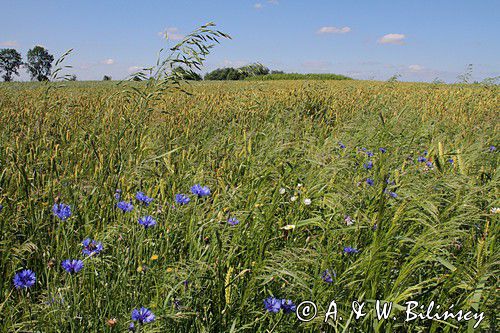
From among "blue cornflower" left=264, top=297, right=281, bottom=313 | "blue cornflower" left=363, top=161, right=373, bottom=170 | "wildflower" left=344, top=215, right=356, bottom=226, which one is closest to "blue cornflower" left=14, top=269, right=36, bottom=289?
"blue cornflower" left=264, top=297, right=281, bottom=313

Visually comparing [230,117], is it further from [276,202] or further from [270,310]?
[270,310]

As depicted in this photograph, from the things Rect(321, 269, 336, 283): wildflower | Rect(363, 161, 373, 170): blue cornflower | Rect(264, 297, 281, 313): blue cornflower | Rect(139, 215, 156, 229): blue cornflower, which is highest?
Rect(363, 161, 373, 170): blue cornflower

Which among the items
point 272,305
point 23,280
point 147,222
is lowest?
point 272,305

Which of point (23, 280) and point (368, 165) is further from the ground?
point (368, 165)

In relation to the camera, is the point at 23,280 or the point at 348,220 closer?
the point at 23,280

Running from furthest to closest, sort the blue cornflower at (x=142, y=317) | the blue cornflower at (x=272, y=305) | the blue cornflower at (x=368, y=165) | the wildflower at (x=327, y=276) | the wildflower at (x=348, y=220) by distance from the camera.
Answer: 1. the blue cornflower at (x=368, y=165)
2. the wildflower at (x=348, y=220)
3. the wildflower at (x=327, y=276)
4. the blue cornflower at (x=272, y=305)
5. the blue cornflower at (x=142, y=317)

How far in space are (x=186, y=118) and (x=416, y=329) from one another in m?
3.30

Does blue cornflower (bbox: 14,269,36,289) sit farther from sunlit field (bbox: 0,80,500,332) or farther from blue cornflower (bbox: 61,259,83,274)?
blue cornflower (bbox: 61,259,83,274)

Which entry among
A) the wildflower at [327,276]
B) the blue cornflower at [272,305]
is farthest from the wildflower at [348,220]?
the blue cornflower at [272,305]

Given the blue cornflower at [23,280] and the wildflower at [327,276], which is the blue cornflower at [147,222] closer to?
the blue cornflower at [23,280]

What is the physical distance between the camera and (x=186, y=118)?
4227 mm

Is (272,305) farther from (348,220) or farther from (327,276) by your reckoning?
(348,220)

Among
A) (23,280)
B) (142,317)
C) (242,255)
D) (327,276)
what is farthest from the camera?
(242,255)

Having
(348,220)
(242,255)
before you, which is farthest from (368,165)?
(242,255)
